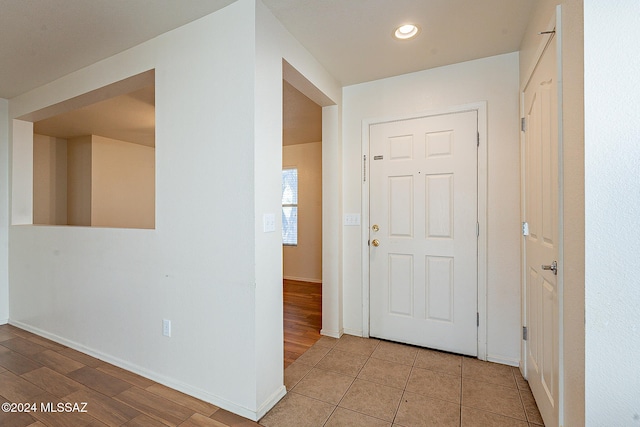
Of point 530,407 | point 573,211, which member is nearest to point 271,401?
point 530,407

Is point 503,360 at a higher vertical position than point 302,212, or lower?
lower

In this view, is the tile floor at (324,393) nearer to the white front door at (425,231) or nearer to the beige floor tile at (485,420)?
the beige floor tile at (485,420)

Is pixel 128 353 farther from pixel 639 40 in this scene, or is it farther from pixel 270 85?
A: pixel 639 40

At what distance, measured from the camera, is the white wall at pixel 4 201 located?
10.4 ft

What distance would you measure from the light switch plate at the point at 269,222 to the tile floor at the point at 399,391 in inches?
43.6

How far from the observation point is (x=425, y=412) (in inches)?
68.0

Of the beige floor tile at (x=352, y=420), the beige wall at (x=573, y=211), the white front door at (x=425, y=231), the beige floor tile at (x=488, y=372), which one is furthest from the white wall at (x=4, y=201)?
the beige wall at (x=573, y=211)

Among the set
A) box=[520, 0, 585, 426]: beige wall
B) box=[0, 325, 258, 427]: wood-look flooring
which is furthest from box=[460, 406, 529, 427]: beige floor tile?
box=[0, 325, 258, 427]: wood-look flooring

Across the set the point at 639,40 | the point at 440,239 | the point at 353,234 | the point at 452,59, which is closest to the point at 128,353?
the point at 353,234

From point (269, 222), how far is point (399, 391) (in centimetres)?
143

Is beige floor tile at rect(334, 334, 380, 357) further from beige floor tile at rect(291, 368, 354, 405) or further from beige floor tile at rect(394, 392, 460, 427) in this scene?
beige floor tile at rect(394, 392, 460, 427)

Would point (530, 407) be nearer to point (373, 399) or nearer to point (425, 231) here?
point (373, 399)

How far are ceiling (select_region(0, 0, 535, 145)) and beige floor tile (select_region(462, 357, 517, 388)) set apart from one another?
244cm

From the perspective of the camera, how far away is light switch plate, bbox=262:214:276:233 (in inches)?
69.2
